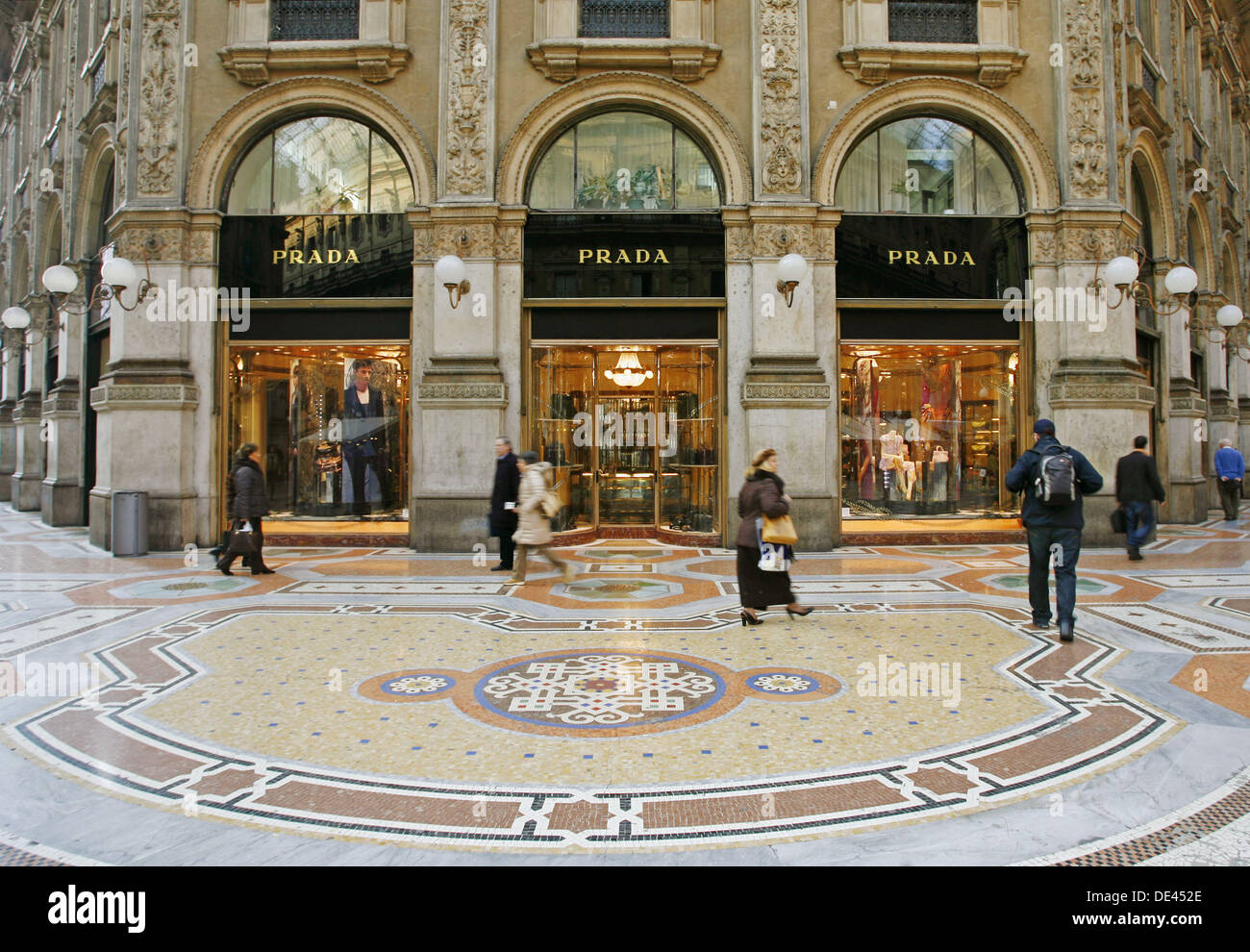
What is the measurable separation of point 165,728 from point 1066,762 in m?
5.10

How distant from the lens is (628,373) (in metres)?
14.8

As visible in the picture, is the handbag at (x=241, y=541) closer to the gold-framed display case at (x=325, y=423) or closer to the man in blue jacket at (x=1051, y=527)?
the gold-framed display case at (x=325, y=423)

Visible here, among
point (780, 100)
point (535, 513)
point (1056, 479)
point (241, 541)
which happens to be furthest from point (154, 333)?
point (1056, 479)

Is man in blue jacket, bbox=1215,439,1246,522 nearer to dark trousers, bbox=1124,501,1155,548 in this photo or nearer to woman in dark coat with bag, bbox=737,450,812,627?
dark trousers, bbox=1124,501,1155,548

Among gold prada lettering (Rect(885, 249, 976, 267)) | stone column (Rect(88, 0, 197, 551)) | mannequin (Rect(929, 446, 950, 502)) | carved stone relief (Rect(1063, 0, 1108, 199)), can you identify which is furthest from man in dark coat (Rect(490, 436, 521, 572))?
carved stone relief (Rect(1063, 0, 1108, 199))

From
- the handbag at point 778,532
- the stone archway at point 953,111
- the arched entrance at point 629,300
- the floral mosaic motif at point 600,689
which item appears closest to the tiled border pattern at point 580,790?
the floral mosaic motif at point 600,689

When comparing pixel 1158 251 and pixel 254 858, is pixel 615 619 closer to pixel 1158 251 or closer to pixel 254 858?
pixel 254 858

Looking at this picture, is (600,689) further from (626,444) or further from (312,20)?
(312,20)

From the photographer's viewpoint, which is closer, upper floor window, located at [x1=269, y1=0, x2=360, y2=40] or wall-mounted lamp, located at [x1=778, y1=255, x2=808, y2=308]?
wall-mounted lamp, located at [x1=778, y1=255, x2=808, y2=308]

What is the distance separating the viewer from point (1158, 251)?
18.0 m

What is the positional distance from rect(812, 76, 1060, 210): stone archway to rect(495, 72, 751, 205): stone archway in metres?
1.47

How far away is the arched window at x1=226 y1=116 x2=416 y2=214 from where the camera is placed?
14055 mm

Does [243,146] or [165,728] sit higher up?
[243,146]

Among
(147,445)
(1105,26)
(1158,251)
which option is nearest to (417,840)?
(147,445)
